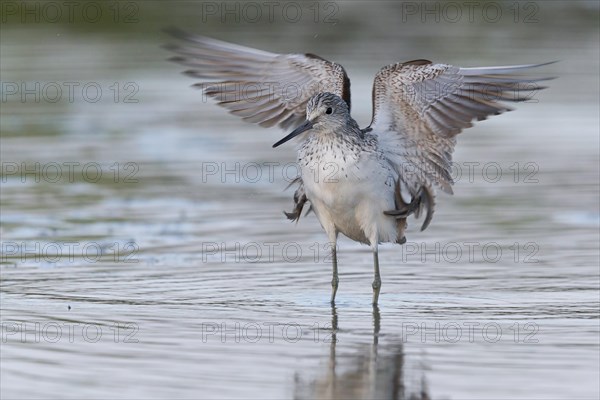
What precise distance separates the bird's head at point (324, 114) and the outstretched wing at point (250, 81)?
71 centimetres

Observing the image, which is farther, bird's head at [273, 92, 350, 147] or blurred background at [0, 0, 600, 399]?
bird's head at [273, 92, 350, 147]

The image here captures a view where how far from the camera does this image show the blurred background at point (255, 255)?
7305 millimetres

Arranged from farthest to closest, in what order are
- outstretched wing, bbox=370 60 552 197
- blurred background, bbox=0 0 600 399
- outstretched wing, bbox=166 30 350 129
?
outstretched wing, bbox=166 30 350 129 < outstretched wing, bbox=370 60 552 197 < blurred background, bbox=0 0 600 399

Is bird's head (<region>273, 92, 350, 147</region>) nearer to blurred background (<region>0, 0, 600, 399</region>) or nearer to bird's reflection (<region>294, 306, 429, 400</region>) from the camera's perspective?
blurred background (<region>0, 0, 600, 399</region>)

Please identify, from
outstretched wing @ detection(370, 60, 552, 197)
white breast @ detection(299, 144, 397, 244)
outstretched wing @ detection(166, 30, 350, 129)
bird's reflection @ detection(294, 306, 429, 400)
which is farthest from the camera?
outstretched wing @ detection(166, 30, 350, 129)

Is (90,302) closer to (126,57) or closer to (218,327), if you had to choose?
(218,327)

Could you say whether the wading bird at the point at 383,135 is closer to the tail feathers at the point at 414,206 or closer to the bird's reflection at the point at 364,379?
the tail feathers at the point at 414,206

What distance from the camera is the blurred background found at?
7305mm

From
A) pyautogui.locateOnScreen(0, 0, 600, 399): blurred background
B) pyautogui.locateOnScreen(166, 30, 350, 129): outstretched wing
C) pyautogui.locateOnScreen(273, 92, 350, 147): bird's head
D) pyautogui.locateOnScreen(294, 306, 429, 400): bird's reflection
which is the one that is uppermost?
pyautogui.locateOnScreen(166, 30, 350, 129): outstretched wing

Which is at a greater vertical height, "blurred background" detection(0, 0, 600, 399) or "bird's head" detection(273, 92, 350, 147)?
"bird's head" detection(273, 92, 350, 147)

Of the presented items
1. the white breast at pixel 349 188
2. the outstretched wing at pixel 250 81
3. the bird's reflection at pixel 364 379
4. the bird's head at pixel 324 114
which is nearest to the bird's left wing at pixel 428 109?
the white breast at pixel 349 188

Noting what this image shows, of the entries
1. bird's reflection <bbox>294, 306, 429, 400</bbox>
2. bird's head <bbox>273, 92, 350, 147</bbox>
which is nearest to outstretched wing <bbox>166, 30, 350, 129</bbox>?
bird's head <bbox>273, 92, 350, 147</bbox>

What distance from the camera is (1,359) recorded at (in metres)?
7.48

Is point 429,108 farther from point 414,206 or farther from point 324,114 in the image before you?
point 324,114
